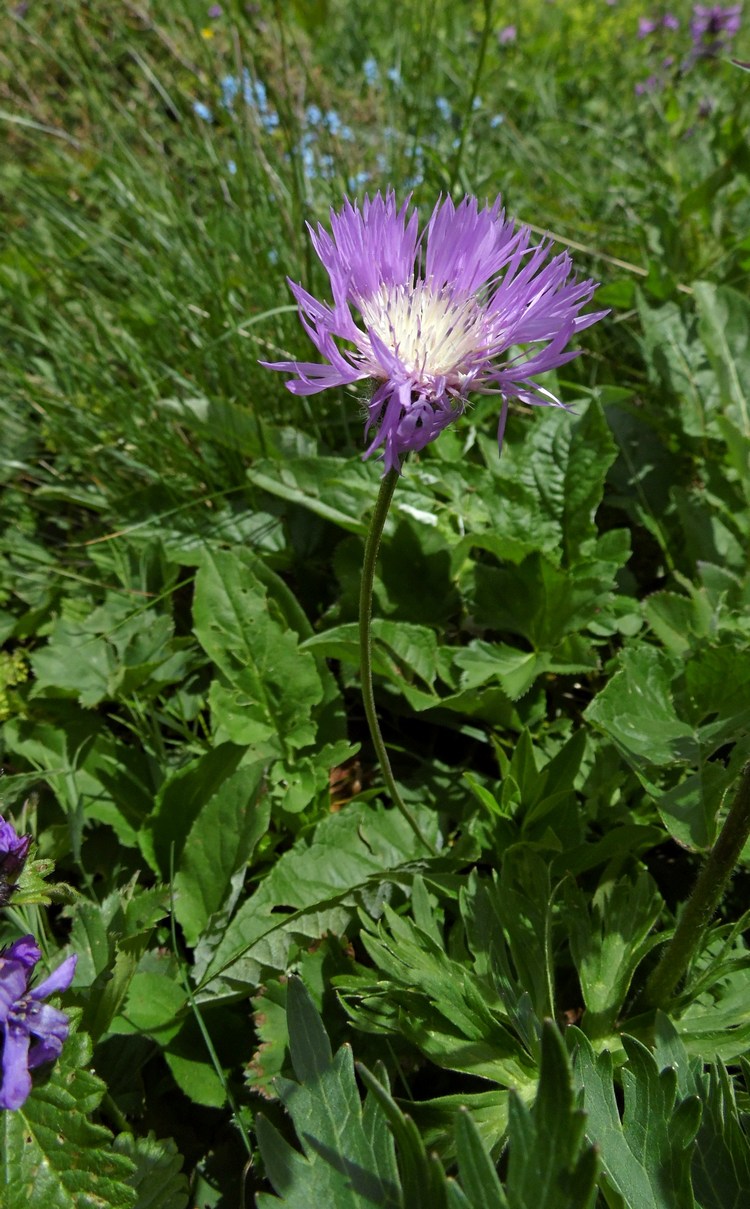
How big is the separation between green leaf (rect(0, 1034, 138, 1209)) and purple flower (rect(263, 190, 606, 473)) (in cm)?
91

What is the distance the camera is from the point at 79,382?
287 cm

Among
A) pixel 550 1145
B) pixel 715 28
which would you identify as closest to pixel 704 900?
pixel 550 1145

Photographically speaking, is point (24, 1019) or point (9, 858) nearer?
point (24, 1019)

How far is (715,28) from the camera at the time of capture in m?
4.96

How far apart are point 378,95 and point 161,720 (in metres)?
3.21

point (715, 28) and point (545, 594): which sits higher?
point (715, 28)

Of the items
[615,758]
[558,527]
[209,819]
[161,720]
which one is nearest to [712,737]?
[615,758]

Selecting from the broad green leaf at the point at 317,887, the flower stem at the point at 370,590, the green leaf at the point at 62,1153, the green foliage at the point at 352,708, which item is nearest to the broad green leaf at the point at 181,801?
the green foliage at the point at 352,708

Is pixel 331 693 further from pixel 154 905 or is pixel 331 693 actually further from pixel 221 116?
pixel 221 116

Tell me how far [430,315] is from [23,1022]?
1.08 metres

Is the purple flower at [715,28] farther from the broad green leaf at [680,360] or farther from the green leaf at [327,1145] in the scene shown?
the green leaf at [327,1145]

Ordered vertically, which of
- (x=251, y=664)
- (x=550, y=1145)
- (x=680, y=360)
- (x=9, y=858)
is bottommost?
(x=550, y=1145)

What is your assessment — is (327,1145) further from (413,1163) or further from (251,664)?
(251,664)

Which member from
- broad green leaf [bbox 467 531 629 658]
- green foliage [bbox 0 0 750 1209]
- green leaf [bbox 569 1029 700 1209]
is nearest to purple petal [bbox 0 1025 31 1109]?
green foliage [bbox 0 0 750 1209]
